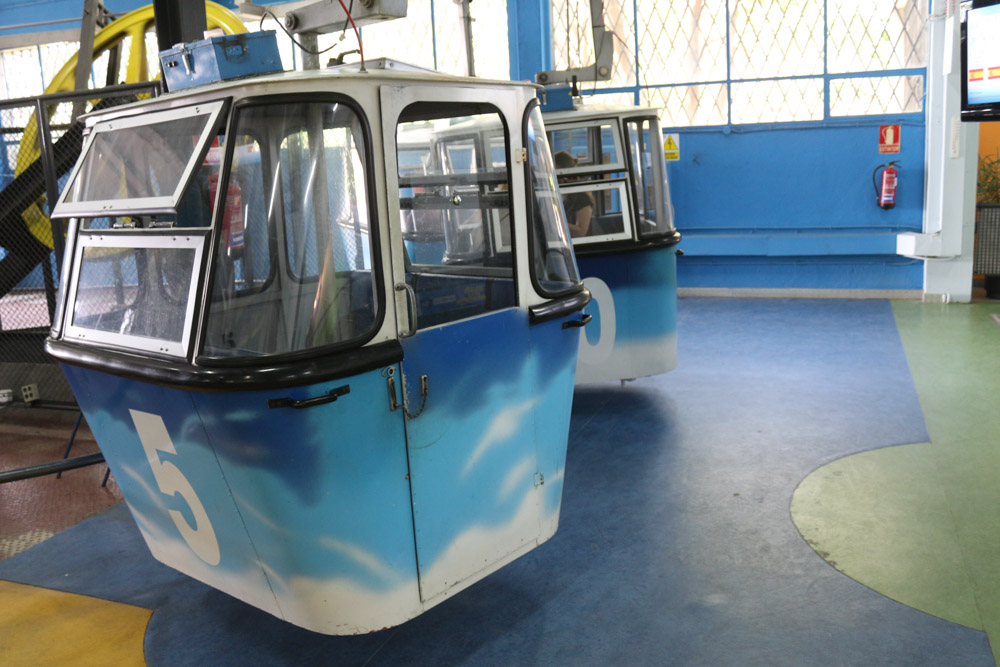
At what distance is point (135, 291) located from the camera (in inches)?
96.4

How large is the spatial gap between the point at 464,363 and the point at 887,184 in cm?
640

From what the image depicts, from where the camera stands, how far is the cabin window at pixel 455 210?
2633 millimetres

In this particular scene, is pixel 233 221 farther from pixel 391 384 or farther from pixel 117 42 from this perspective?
pixel 117 42

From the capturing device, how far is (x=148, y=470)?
8.31 feet

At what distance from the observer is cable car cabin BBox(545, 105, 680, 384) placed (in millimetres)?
4777

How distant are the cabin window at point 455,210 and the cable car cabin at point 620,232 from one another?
145cm

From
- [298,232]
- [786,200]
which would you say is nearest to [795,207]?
[786,200]

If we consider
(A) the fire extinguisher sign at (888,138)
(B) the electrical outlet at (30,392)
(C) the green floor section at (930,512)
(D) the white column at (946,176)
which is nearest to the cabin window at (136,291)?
(C) the green floor section at (930,512)

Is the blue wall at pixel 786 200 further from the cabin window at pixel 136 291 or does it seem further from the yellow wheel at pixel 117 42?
the cabin window at pixel 136 291

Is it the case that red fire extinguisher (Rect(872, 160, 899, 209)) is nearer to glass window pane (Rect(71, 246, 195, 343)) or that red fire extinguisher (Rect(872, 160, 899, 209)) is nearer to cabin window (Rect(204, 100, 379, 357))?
cabin window (Rect(204, 100, 379, 357))

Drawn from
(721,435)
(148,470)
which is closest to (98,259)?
(148,470)

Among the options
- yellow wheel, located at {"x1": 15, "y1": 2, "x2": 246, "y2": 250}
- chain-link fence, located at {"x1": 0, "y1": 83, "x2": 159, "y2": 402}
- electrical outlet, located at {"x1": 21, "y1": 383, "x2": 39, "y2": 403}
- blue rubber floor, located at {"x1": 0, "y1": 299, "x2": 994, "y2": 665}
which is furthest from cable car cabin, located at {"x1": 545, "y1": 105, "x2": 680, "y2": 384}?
electrical outlet, located at {"x1": 21, "y1": 383, "x2": 39, "y2": 403}

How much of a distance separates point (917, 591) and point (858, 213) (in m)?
5.71

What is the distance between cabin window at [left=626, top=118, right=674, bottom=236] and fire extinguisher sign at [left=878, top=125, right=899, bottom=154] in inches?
146
